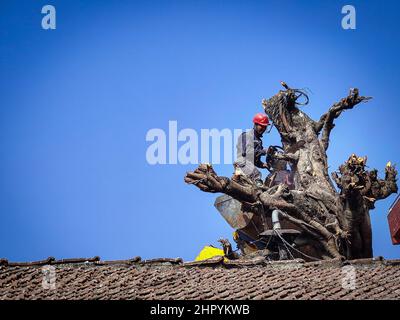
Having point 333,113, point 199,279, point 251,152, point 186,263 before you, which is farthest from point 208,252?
point 199,279

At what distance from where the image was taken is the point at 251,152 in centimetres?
3362

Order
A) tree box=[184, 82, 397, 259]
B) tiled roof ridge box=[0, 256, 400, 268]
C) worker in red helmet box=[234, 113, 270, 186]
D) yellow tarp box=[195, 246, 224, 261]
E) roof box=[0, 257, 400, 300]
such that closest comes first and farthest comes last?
roof box=[0, 257, 400, 300], tiled roof ridge box=[0, 256, 400, 268], tree box=[184, 82, 397, 259], worker in red helmet box=[234, 113, 270, 186], yellow tarp box=[195, 246, 224, 261]

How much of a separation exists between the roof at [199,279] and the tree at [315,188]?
5888mm

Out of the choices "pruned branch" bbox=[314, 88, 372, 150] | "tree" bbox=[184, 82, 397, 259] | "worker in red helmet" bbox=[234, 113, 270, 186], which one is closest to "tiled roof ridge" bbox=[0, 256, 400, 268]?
"tree" bbox=[184, 82, 397, 259]

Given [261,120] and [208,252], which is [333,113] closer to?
[261,120]

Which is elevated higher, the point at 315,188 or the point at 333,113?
the point at 333,113

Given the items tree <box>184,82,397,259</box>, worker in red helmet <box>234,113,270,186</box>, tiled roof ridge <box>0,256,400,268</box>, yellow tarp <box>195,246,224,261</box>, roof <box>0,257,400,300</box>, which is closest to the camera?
roof <box>0,257,400,300</box>

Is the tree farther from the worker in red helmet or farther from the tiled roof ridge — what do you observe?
the tiled roof ridge

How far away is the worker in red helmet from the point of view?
33188mm

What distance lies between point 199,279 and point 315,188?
1279 centimetres

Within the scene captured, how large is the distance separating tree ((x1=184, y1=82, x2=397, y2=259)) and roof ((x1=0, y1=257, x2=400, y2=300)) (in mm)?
5888

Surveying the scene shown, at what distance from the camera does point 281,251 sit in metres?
29.0
